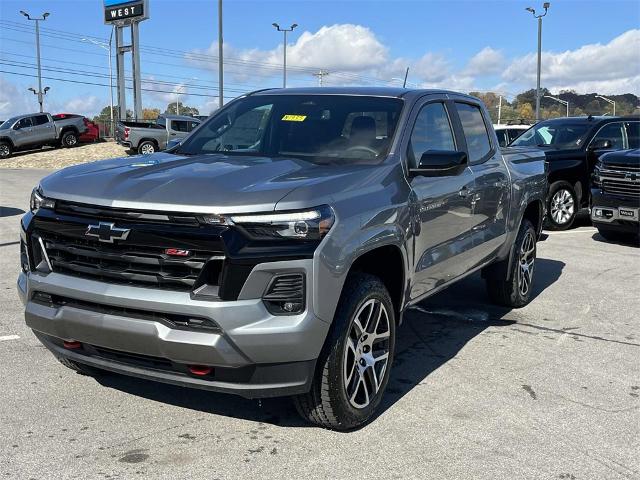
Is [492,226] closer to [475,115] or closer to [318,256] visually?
[475,115]

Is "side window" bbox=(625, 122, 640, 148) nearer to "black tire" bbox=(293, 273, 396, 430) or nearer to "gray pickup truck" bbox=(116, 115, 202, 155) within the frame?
"black tire" bbox=(293, 273, 396, 430)

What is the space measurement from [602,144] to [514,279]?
6.26m

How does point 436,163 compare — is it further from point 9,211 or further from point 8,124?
point 8,124

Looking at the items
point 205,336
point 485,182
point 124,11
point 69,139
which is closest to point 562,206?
point 485,182

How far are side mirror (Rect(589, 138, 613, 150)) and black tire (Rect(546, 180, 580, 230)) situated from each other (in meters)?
0.78

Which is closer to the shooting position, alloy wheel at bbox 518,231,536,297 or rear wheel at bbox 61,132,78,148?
alloy wheel at bbox 518,231,536,297

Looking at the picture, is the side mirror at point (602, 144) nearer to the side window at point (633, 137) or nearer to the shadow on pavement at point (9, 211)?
the side window at point (633, 137)

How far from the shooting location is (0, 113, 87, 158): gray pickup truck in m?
32.2

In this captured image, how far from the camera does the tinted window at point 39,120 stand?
32750 millimetres

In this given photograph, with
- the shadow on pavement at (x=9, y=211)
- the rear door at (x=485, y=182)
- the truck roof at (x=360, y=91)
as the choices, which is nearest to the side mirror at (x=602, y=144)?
the rear door at (x=485, y=182)

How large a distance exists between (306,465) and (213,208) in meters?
1.34

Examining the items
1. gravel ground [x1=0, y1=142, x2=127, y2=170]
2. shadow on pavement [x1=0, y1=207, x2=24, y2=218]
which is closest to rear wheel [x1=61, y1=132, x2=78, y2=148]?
gravel ground [x1=0, y1=142, x2=127, y2=170]

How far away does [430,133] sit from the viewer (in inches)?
191

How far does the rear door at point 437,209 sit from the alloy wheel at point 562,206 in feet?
23.4
